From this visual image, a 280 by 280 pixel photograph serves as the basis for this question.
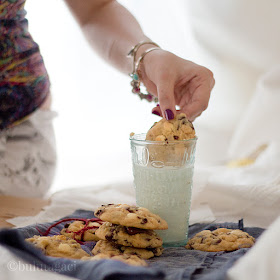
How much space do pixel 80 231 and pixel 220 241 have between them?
0.90 ft

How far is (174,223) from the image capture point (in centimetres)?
89

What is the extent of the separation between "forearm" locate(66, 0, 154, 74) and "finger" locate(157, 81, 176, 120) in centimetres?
28

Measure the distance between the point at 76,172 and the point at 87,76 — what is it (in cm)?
51

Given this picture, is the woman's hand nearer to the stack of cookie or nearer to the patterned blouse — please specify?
the stack of cookie

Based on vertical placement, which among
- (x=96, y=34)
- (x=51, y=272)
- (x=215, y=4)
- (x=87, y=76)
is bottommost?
(x=51, y=272)

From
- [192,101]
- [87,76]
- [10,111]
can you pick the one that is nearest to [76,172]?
[87,76]

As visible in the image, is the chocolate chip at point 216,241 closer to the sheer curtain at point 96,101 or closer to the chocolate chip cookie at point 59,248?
the chocolate chip cookie at point 59,248

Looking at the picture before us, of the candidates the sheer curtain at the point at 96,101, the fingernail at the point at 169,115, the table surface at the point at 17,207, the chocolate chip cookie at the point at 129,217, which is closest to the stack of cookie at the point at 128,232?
the chocolate chip cookie at the point at 129,217

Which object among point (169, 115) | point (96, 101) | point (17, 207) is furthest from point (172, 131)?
point (96, 101)

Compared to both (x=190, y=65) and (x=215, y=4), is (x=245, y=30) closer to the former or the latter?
(x=215, y=4)

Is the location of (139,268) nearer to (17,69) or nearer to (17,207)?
(17,207)

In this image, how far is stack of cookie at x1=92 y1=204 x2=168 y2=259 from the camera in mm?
758

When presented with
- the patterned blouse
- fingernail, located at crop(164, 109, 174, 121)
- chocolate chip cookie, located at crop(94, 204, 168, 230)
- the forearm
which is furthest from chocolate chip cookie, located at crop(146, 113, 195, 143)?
the patterned blouse

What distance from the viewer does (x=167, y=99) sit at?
0.95m
